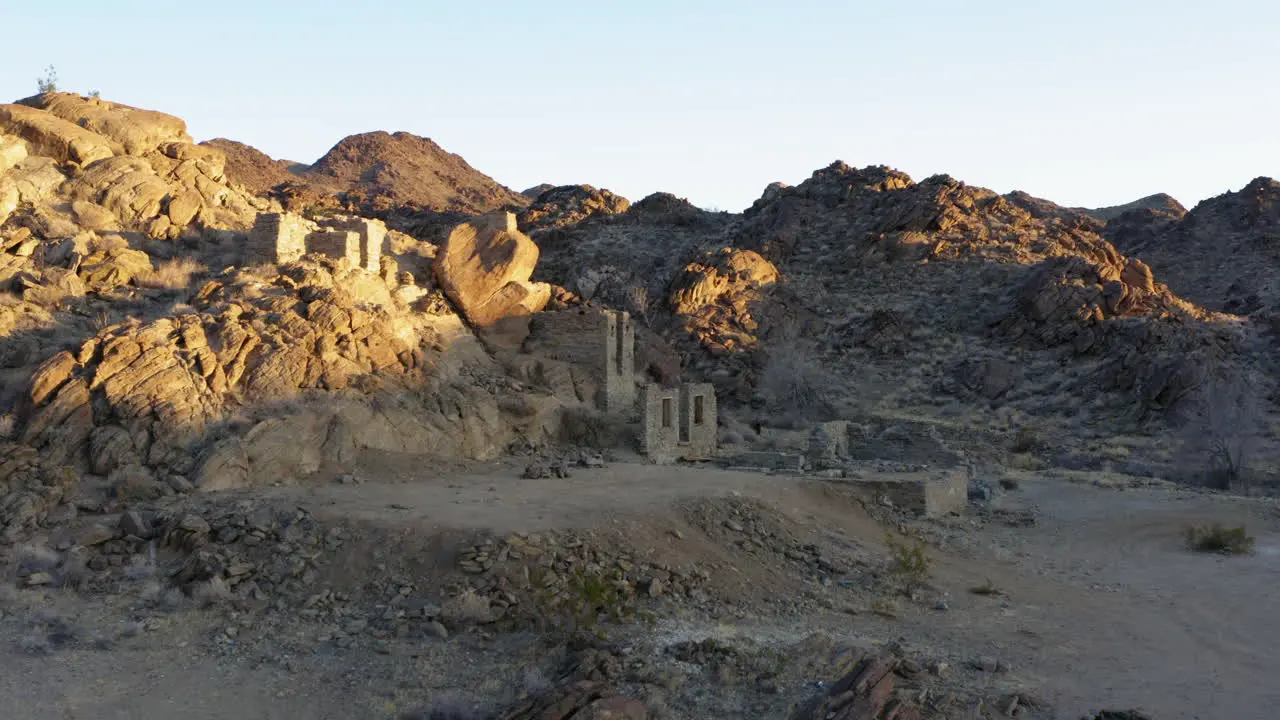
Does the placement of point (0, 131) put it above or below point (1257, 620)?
above

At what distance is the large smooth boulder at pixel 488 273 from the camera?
869 inches

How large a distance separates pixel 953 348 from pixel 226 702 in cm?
3297

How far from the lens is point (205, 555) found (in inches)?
444

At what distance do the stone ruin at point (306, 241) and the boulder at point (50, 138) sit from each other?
4894 millimetres

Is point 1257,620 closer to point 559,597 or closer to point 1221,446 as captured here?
point 559,597

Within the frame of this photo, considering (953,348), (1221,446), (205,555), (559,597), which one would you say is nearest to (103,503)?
(205,555)

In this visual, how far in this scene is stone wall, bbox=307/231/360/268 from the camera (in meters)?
20.5

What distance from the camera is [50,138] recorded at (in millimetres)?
21969

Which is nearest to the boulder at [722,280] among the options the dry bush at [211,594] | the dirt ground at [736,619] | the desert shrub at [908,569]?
the dirt ground at [736,619]

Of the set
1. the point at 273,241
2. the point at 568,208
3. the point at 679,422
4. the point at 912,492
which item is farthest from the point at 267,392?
the point at 568,208

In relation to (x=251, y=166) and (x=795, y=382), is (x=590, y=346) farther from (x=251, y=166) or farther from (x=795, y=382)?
(x=251, y=166)

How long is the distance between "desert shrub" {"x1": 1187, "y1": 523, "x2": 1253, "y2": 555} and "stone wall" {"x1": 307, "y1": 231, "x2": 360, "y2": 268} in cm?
1672

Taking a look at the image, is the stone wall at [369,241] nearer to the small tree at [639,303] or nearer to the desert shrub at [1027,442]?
the small tree at [639,303]

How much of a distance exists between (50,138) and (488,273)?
10316 mm
